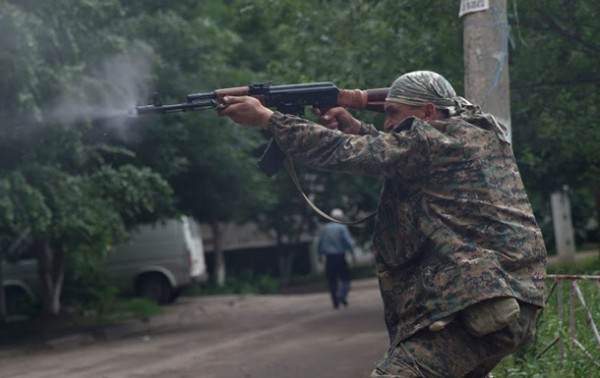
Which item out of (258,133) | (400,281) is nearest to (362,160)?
(400,281)

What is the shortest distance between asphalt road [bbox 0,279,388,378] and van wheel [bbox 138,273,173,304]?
291cm

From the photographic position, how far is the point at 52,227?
15.7 meters

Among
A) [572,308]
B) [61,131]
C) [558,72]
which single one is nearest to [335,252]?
[61,131]

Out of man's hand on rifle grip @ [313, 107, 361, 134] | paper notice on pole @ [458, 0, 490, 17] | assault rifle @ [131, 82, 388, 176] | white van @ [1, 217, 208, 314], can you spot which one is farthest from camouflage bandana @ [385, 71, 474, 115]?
white van @ [1, 217, 208, 314]

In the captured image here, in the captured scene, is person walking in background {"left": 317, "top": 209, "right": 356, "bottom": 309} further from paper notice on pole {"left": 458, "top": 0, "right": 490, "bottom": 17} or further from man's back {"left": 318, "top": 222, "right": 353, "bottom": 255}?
paper notice on pole {"left": 458, "top": 0, "right": 490, "bottom": 17}

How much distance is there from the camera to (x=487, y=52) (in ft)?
26.9

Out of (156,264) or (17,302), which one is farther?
(156,264)

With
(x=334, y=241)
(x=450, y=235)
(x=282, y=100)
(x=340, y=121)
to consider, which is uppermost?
(x=282, y=100)

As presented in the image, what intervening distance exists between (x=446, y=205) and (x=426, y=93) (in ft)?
1.67

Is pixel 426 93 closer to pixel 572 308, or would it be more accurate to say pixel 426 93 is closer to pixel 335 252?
pixel 572 308

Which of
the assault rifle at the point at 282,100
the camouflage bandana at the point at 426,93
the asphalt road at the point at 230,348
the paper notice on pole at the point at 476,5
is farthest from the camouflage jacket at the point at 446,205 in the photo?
the asphalt road at the point at 230,348

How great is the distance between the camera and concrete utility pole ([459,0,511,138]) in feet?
26.8

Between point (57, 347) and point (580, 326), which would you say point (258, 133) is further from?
point (580, 326)

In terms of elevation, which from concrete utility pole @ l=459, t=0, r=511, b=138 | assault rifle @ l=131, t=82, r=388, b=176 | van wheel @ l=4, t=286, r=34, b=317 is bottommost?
van wheel @ l=4, t=286, r=34, b=317
